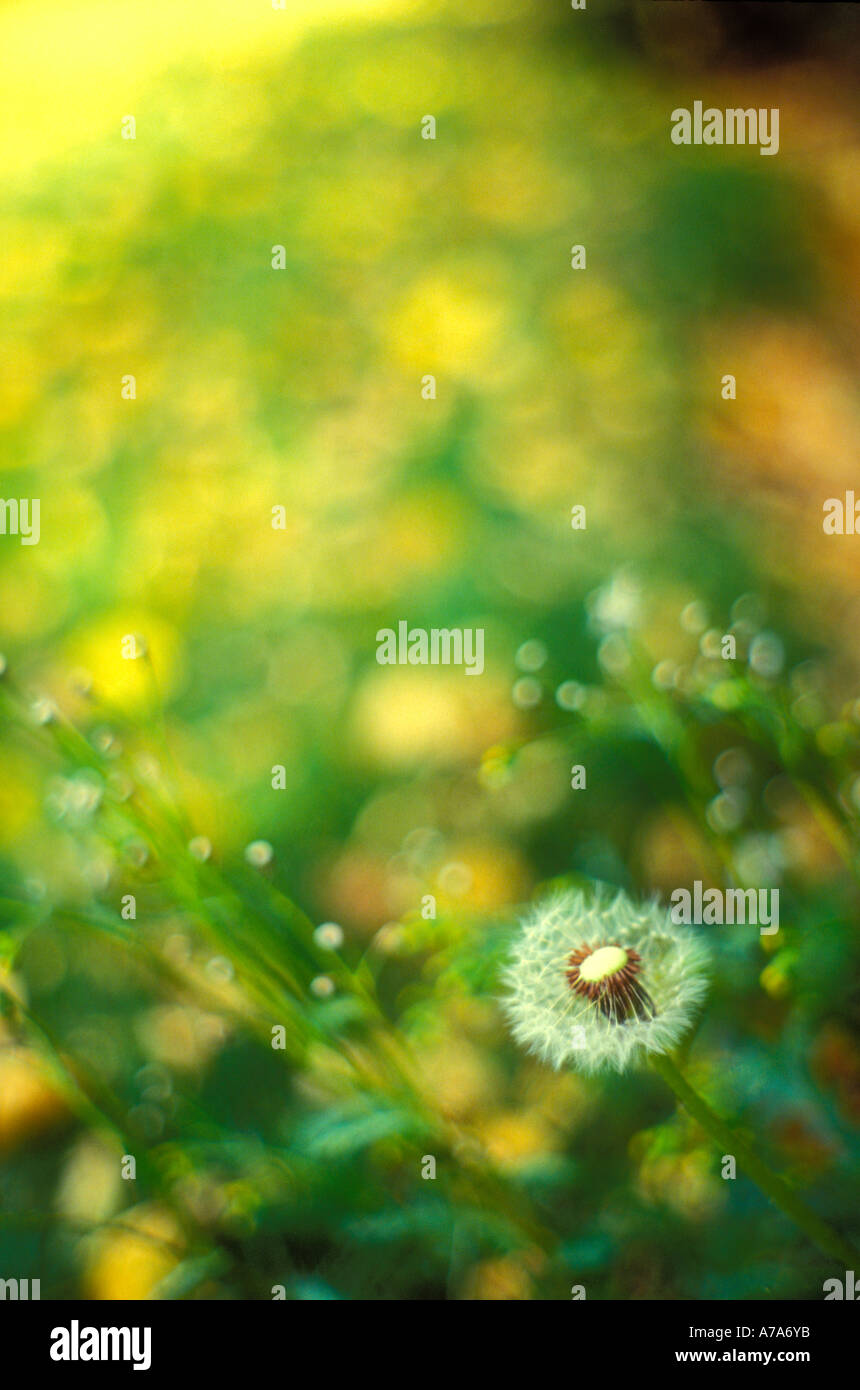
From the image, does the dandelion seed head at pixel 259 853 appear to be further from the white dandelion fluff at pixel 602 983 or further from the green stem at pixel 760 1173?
the green stem at pixel 760 1173

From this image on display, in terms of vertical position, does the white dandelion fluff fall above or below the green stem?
above

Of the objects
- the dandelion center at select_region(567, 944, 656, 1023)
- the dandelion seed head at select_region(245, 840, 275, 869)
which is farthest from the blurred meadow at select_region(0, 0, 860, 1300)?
the dandelion center at select_region(567, 944, 656, 1023)

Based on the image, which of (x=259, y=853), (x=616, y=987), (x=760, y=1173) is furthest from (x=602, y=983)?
(x=259, y=853)

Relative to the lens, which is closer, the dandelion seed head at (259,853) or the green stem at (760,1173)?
the green stem at (760,1173)

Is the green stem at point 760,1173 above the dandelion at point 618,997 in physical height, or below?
below

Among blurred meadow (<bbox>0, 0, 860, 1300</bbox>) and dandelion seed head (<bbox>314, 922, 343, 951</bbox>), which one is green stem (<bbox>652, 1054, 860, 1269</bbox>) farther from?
dandelion seed head (<bbox>314, 922, 343, 951</bbox>)

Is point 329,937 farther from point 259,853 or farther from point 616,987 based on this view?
point 616,987

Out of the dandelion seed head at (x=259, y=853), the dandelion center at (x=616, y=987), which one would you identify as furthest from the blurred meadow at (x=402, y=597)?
the dandelion center at (x=616, y=987)
